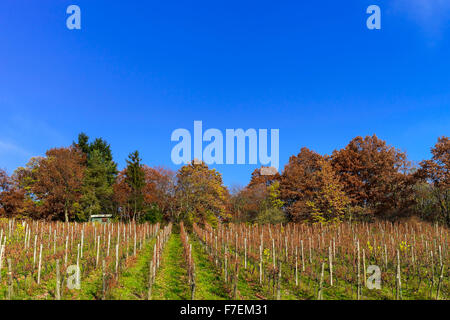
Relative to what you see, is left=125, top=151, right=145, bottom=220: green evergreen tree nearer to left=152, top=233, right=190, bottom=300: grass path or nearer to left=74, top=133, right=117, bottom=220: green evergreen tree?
left=74, top=133, right=117, bottom=220: green evergreen tree

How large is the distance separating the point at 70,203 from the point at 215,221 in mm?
19008

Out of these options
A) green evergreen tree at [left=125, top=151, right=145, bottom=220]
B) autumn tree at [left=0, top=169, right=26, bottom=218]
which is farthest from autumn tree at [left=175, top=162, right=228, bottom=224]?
autumn tree at [left=0, top=169, right=26, bottom=218]

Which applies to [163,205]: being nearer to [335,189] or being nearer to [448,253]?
[335,189]

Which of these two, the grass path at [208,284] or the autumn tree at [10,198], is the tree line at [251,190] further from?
the grass path at [208,284]

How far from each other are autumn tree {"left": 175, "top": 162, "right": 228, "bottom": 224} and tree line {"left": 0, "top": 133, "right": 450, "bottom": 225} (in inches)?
5.8

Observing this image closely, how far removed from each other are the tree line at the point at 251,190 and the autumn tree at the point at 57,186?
11 cm

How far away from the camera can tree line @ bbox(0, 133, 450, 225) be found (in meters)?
30.7

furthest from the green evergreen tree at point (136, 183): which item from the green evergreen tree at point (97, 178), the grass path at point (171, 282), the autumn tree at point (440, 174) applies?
the autumn tree at point (440, 174)

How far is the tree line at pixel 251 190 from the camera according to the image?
3072 cm

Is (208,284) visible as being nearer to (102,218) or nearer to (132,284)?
(132,284)

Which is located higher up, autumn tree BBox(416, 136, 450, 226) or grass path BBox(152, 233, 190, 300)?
autumn tree BBox(416, 136, 450, 226)
